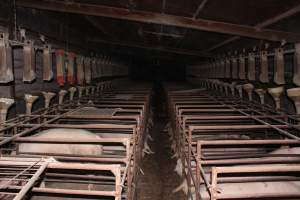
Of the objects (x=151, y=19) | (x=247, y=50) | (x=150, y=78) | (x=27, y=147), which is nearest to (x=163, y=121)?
(x=247, y=50)

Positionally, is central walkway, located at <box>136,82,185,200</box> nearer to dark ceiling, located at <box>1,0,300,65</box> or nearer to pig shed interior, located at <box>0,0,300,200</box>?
pig shed interior, located at <box>0,0,300,200</box>

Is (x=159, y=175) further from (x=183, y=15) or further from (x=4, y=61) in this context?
(x=4, y=61)

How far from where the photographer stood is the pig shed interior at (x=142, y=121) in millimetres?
3635

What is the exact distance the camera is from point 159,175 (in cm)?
761

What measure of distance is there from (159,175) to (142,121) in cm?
175

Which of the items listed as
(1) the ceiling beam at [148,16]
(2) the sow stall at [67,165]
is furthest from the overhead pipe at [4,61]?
(1) the ceiling beam at [148,16]

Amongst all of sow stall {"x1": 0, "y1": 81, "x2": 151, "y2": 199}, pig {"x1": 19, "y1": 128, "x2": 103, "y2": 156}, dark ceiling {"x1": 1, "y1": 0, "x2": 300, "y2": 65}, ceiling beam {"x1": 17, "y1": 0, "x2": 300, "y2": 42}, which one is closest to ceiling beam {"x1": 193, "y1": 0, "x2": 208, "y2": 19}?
dark ceiling {"x1": 1, "y1": 0, "x2": 300, "y2": 65}

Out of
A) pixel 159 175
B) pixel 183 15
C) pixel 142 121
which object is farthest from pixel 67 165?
pixel 183 15

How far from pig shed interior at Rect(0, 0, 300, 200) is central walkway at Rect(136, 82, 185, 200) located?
3 centimetres

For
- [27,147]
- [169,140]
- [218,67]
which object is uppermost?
[218,67]

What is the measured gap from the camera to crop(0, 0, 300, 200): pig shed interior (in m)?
3.63

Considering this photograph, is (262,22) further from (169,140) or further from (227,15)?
(169,140)

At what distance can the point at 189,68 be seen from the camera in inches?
1094

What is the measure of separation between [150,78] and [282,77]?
934 inches
